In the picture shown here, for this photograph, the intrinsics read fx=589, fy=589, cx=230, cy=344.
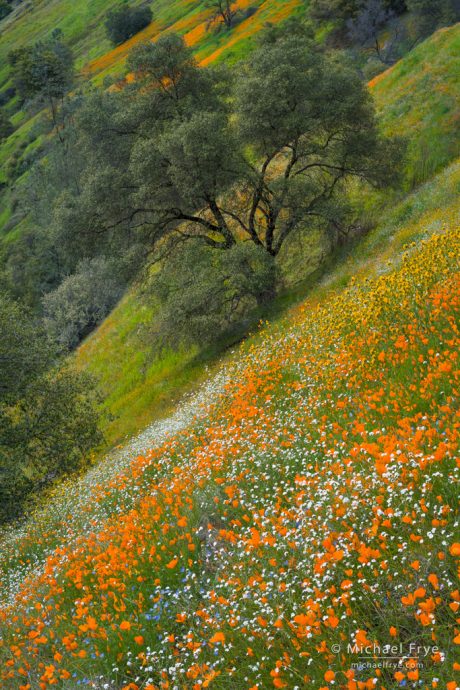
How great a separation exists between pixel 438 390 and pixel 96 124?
22.0m

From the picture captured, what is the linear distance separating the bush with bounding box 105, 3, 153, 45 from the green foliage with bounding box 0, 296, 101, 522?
12471 centimetres

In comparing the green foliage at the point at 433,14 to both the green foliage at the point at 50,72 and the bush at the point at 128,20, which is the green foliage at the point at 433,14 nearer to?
the green foliage at the point at 50,72

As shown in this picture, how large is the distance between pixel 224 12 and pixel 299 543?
112 meters

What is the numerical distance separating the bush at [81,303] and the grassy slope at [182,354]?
1170cm

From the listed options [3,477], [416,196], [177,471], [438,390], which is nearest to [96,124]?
[416,196]

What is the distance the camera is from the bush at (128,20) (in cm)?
12644

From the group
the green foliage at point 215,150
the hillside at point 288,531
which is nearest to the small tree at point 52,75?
the green foliage at point 215,150

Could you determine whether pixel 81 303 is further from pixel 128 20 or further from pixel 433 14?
pixel 128 20

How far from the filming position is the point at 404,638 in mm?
4309

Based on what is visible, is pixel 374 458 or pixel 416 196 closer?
pixel 374 458

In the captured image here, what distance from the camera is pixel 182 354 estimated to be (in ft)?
90.5

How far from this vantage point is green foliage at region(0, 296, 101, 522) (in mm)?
18547

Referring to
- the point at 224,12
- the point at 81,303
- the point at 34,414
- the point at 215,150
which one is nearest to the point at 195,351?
the point at 34,414

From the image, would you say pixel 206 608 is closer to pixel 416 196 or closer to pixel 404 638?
pixel 404 638
